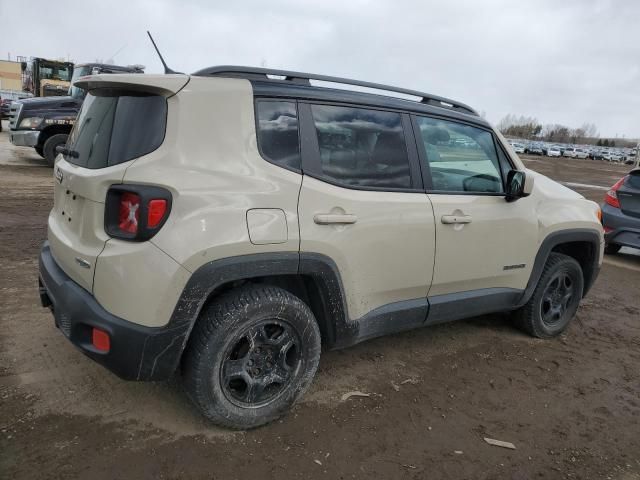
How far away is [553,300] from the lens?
4434 mm

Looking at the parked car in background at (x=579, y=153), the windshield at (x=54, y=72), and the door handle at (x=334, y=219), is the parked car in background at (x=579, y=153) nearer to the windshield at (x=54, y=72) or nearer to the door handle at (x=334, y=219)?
the windshield at (x=54, y=72)

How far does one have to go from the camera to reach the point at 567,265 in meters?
4.36

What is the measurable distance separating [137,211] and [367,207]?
1.29 m

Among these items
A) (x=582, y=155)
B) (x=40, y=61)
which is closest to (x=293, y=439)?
(x=40, y=61)

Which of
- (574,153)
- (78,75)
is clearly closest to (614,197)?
(78,75)

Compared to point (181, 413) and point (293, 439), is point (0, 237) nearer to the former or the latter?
point (181, 413)

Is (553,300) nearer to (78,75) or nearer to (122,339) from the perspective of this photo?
(122,339)

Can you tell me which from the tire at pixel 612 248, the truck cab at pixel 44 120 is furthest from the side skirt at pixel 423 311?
the truck cab at pixel 44 120

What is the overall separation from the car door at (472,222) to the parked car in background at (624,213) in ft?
14.5

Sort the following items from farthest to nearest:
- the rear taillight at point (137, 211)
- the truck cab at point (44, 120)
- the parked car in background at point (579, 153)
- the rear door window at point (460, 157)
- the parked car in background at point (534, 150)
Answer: the parked car in background at point (579, 153) → the parked car in background at point (534, 150) → the truck cab at point (44, 120) → the rear door window at point (460, 157) → the rear taillight at point (137, 211)

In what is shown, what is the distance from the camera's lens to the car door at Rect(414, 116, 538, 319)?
3.41 metres

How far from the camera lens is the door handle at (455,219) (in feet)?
11.0

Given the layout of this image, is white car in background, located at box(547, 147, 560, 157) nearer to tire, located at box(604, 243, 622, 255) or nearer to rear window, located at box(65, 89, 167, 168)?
tire, located at box(604, 243, 622, 255)

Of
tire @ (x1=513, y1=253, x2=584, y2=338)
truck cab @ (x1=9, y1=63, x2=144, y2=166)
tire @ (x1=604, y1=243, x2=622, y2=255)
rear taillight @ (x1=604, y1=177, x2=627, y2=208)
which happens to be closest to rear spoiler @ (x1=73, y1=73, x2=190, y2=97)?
tire @ (x1=513, y1=253, x2=584, y2=338)
